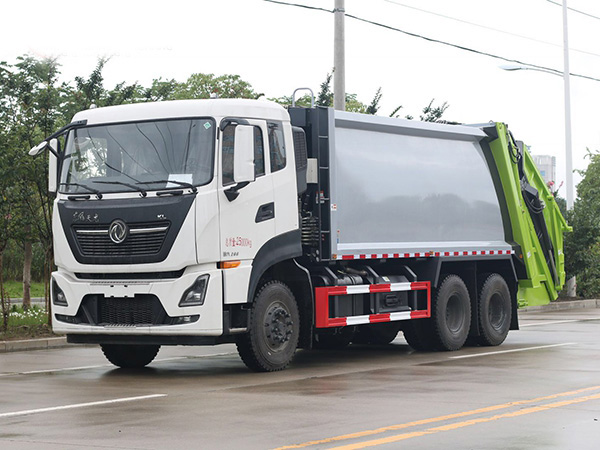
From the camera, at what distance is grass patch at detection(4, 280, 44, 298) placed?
3742cm

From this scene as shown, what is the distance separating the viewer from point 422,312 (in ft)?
55.0

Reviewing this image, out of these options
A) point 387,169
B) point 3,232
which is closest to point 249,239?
point 387,169

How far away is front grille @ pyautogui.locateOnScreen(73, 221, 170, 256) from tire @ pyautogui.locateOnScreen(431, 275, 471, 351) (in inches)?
205

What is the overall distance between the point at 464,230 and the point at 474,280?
0.83 meters

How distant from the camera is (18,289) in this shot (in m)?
39.7

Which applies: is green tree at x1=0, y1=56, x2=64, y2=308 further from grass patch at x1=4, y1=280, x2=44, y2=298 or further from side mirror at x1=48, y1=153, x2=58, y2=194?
grass patch at x1=4, y1=280, x2=44, y2=298

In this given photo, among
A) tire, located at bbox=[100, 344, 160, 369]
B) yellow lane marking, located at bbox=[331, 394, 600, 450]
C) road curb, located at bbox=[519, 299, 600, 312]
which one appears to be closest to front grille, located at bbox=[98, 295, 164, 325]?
tire, located at bbox=[100, 344, 160, 369]

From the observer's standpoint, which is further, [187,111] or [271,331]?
[271,331]

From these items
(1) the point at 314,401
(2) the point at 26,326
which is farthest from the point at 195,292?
(2) the point at 26,326

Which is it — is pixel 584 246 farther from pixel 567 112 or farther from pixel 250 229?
pixel 250 229

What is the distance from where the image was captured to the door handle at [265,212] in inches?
545

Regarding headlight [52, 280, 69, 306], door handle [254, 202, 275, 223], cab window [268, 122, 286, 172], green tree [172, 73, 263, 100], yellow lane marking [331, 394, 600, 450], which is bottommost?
yellow lane marking [331, 394, 600, 450]

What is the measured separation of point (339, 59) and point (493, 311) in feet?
20.1

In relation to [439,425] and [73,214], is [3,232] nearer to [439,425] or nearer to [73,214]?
[73,214]
